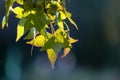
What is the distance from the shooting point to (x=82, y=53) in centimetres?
354

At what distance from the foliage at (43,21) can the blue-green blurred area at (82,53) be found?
2697mm

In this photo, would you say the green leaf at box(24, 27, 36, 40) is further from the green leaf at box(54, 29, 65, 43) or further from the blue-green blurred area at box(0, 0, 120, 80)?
the blue-green blurred area at box(0, 0, 120, 80)

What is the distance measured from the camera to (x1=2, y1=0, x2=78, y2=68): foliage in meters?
0.51

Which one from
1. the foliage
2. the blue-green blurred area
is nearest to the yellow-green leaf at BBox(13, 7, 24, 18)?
the foliage

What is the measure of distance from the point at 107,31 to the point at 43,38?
3.17 m

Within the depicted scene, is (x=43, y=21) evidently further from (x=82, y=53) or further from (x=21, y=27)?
(x=82, y=53)

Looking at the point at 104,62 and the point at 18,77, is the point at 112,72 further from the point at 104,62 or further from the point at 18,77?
the point at 18,77

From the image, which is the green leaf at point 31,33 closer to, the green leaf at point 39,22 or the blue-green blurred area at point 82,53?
the green leaf at point 39,22

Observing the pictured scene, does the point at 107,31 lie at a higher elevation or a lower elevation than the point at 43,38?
lower

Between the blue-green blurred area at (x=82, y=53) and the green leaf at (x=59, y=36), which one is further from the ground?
the green leaf at (x=59, y=36)

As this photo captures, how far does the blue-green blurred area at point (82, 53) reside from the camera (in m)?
3.41

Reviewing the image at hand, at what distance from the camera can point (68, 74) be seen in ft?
11.2

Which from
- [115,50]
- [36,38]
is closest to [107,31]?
[115,50]

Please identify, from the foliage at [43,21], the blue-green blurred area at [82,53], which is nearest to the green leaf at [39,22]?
the foliage at [43,21]
